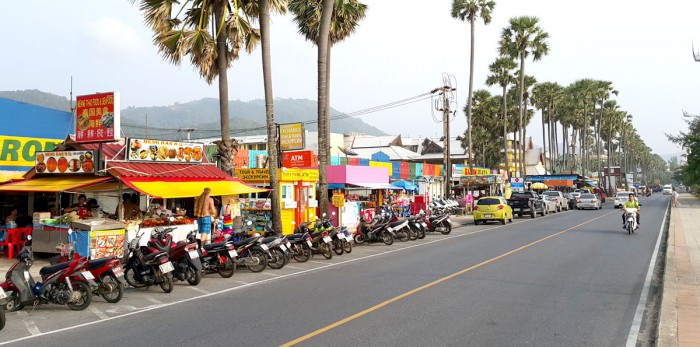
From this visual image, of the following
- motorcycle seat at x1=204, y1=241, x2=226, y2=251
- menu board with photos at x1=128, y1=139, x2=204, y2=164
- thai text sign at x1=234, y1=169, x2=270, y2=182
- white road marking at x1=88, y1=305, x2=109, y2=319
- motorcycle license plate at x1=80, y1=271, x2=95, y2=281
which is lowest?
white road marking at x1=88, y1=305, x2=109, y2=319

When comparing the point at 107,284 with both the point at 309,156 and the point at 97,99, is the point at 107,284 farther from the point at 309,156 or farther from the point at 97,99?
the point at 309,156

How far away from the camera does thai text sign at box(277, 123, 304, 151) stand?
2266 centimetres

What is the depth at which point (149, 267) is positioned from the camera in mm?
10836

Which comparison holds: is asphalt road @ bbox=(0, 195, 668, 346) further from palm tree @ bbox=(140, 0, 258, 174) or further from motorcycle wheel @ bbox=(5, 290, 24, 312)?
palm tree @ bbox=(140, 0, 258, 174)

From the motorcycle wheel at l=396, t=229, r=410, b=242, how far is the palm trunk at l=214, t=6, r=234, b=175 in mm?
6731

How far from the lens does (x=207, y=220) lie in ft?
51.2

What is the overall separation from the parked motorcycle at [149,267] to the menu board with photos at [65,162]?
5355 mm

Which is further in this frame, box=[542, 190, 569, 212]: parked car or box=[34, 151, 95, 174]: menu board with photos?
box=[542, 190, 569, 212]: parked car

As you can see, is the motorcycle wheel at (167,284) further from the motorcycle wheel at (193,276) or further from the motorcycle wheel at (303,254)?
the motorcycle wheel at (303,254)

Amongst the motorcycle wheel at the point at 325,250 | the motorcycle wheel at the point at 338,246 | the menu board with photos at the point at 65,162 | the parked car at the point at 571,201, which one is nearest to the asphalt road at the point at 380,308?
the motorcycle wheel at the point at 325,250

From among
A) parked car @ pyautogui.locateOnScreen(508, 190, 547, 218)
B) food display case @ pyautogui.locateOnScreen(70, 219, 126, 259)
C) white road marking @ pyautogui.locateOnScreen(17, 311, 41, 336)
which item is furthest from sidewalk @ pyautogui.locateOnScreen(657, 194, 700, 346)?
parked car @ pyautogui.locateOnScreen(508, 190, 547, 218)

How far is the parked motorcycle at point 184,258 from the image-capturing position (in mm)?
11234

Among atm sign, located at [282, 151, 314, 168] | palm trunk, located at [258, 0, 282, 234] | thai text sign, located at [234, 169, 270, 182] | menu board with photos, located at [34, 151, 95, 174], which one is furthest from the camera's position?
atm sign, located at [282, 151, 314, 168]

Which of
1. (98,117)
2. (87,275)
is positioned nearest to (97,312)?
(87,275)
